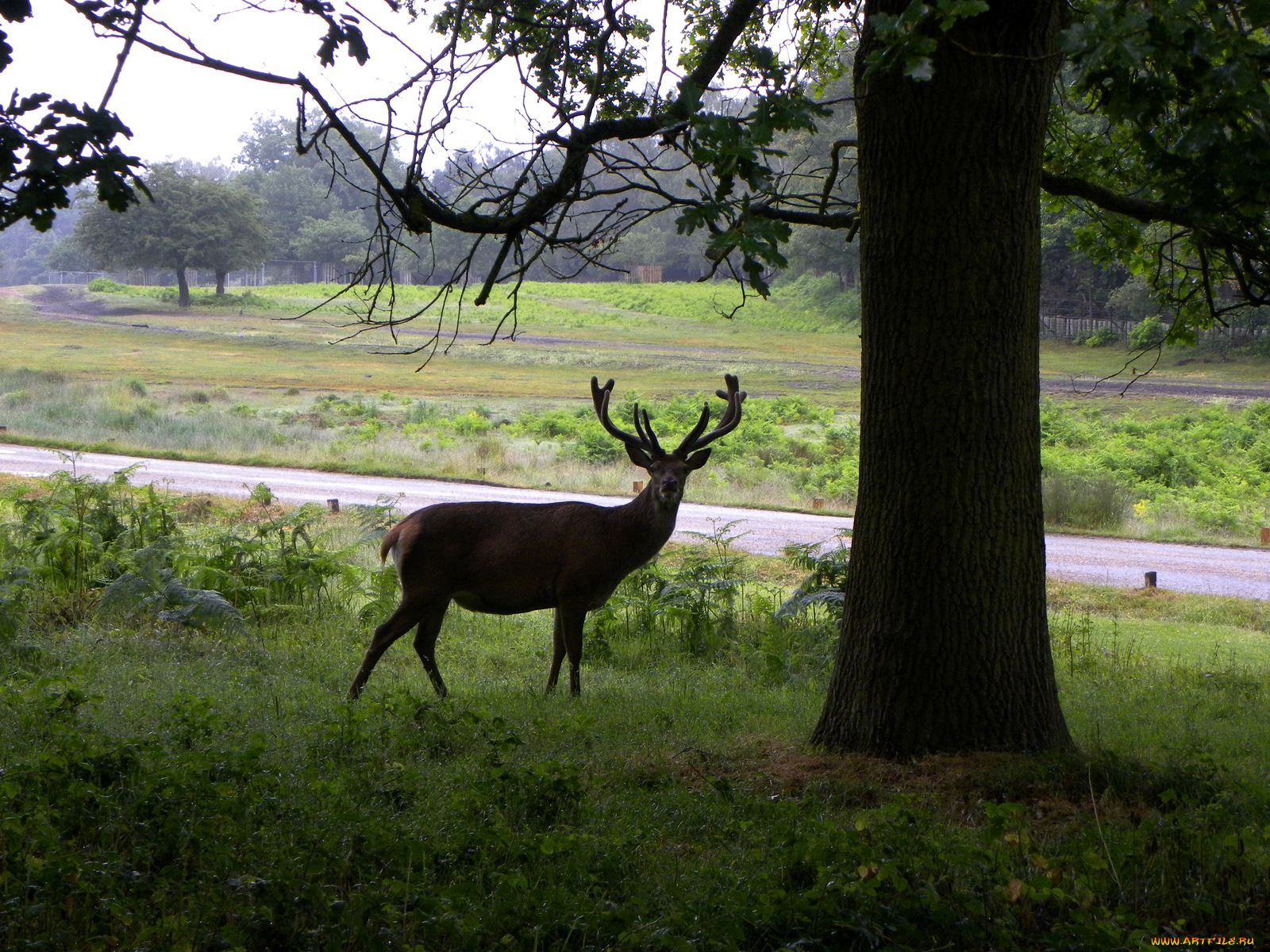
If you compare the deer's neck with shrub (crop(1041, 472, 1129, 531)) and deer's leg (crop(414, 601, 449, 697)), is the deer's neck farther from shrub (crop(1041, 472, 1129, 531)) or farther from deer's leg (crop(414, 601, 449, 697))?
shrub (crop(1041, 472, 1129, 531))

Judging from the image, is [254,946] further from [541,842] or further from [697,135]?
[697,135]

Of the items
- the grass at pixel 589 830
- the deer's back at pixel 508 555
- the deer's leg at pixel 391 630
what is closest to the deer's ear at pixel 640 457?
the deer's back at pixel 508 555

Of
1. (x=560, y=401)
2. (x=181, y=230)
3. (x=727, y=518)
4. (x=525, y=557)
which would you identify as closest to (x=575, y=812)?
(x=525, y=557)

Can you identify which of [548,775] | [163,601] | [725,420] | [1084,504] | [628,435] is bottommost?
[1084,504]

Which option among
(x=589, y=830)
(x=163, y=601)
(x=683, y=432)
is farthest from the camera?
(x=683, y=432)

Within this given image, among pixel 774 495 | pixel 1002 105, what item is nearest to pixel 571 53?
pixel 1002 105

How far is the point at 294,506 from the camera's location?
19.7m

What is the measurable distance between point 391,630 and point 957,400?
14.8 feet

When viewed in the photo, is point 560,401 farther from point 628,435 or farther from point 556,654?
point 556,654

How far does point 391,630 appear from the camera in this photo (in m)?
8.90

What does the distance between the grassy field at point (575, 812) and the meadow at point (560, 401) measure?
94.0 inches

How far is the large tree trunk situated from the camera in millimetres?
6211

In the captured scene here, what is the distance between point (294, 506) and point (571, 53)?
39.8 feet

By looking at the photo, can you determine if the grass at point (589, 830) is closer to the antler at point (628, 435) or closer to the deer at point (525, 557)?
the deer at point (525, 557)
